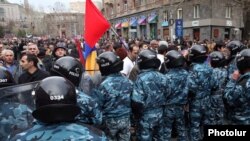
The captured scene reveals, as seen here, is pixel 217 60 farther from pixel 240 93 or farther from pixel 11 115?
pixel 11 115

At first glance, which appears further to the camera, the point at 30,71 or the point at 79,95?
the point at 30,71

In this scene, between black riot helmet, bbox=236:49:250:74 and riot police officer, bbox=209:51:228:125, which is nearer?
black riot helmet, bbox=236:49:250:74

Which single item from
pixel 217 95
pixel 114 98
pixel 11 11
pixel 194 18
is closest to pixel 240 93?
pixel 114 98

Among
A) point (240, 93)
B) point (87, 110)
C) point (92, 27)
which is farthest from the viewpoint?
point (92, 27)

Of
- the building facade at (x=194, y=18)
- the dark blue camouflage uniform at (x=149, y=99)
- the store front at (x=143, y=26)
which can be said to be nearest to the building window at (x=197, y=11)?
the building facade at (x=194, y=18)

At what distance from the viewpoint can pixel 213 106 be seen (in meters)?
6.13

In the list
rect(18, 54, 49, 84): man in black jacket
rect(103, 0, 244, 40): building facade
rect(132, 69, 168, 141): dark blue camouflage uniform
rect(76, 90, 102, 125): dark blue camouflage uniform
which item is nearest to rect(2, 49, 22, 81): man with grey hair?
rect(18, 54, 49, 84): man in black jacket

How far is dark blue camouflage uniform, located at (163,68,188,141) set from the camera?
548 cm

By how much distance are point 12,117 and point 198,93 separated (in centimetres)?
360

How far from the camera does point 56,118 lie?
2078 mm

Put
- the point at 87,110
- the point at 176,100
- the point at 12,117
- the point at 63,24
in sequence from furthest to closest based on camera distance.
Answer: the point at 63,24, the point at 176,100, the point at 87,110, the point at 12,117

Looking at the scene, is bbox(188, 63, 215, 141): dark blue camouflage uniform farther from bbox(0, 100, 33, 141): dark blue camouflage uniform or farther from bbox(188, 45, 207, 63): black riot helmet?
bbox(0, 100, 33, 141): dark blue camouflage uniform

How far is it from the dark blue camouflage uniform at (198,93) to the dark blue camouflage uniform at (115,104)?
1.54 m

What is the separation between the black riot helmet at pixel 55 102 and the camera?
6.86 feet
